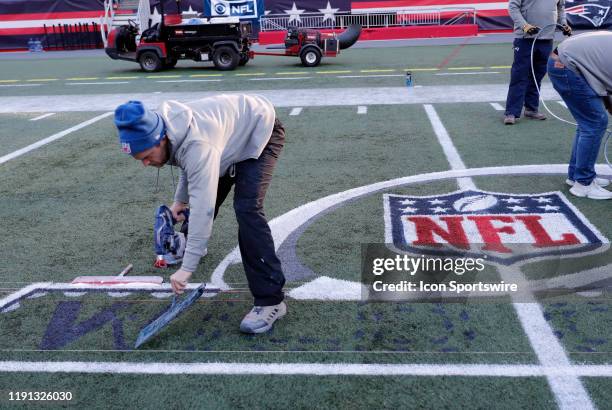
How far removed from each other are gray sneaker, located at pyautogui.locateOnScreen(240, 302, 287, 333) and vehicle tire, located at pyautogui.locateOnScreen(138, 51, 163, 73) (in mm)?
14097

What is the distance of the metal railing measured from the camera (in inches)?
926

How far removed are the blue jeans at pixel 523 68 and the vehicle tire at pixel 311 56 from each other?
8.48 meters

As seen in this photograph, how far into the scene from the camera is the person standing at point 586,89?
500cm

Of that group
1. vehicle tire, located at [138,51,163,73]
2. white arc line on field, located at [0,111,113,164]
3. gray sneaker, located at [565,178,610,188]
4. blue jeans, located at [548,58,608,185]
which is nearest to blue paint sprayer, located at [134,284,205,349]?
blue jeans, located at [548,58,608,185]

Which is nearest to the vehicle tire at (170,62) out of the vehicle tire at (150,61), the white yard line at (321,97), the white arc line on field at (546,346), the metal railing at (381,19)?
the vehicle tire at (150,61)

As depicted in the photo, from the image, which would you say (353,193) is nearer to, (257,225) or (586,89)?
(586,89)

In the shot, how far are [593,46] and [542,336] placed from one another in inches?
115

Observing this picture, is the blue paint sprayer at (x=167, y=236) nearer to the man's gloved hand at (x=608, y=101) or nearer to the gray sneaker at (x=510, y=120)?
the man's gloved hand at (x=608, y=101)

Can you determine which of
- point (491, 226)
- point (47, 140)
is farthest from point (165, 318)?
point (47, 140)

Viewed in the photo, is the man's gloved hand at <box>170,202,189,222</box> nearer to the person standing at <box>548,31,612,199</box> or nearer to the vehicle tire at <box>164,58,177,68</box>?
the person standing at <box>548,31,612,199</box>

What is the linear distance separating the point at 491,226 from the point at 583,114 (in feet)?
4.92

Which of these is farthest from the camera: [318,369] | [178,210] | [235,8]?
[235,8]

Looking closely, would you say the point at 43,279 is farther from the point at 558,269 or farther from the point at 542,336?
the point at 558,269

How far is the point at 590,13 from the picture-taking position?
21.1m
